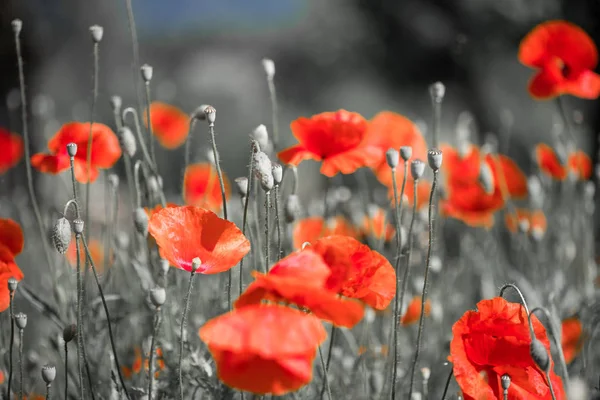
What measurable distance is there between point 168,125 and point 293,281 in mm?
1703

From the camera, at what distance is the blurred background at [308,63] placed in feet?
14.2

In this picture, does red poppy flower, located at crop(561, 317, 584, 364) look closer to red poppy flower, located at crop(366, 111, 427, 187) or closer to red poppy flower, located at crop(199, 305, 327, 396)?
red poppy flower, located at crop(366, 111, 427, 187)

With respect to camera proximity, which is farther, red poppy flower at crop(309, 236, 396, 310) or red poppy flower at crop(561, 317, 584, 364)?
red poppy flower at crop(561, 317, 584, 364)

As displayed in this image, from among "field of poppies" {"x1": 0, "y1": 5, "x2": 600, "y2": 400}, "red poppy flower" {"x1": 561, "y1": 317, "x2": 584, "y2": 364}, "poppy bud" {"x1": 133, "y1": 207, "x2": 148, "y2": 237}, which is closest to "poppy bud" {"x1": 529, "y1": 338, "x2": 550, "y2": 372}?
"field of poppies" {"x1": 0, "y1": 5, "x2": 600, "y2": 400}

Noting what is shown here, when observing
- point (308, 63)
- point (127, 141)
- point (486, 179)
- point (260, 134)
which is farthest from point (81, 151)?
point (308, 63)

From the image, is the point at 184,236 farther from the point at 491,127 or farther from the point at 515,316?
the point at 491,127

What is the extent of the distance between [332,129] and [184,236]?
423 millimetres

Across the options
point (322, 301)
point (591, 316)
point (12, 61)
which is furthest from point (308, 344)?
point (12, 61)

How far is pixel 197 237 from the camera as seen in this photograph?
1.08 m

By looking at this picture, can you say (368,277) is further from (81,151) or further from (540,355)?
(81,151)

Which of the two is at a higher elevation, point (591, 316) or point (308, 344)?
point (308, 344)

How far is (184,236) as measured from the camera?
42.4 inches

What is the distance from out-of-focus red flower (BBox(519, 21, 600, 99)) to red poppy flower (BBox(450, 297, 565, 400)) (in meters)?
1.01

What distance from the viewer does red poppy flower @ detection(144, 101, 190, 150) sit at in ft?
7.63
